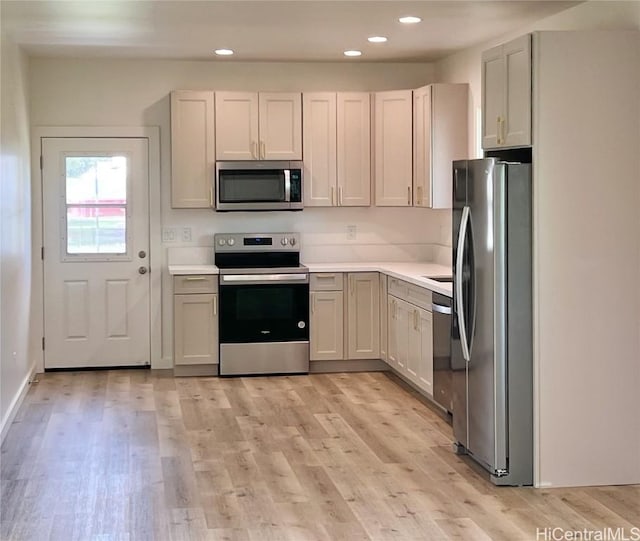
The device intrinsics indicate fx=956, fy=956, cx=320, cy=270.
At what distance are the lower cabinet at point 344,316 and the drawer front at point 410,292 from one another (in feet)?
1.02

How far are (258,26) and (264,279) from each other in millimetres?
2191

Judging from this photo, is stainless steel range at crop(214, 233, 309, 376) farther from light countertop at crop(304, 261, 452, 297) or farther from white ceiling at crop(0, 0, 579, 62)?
white ceiling at crop(0, 0, 579, 62)

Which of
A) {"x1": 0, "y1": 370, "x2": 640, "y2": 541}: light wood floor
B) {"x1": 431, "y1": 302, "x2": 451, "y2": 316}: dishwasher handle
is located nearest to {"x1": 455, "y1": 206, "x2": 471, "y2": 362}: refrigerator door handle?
{"x1": 0, "y1": 370, "x2": 640, "y2": 541}: light wood floor

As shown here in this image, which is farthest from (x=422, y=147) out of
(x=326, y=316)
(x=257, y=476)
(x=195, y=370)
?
(x=257, y=476)

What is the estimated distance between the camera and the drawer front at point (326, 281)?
7785 millimetres

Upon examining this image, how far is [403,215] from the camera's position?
27.6ft

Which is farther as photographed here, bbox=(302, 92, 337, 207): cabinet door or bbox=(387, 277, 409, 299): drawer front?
bbox=(302, 92, 337, 207): cabinet door

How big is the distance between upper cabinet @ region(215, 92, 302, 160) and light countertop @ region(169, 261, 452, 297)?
3.05 feet

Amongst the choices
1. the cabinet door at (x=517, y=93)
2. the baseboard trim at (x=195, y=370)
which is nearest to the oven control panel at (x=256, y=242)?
the baseboard trim at (x=195, y=370)

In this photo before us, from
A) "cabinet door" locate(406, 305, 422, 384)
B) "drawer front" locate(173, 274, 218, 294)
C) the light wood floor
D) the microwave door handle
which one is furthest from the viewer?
the microwave door handle

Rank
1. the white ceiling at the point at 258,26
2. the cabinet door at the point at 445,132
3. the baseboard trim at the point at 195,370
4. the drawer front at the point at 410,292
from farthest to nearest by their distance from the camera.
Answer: the baseboard trim at the point at 195,370, the cabinet door at the point at 445,132, the drawer front at the point at 410,292, the white ceiling at the point at 258,26

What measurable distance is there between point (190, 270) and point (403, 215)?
1.98 metres

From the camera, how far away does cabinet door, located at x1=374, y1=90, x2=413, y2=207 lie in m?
7.83

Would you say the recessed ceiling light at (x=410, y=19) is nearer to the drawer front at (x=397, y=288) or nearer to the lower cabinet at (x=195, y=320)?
the drawer front at (x=397, y=288)
